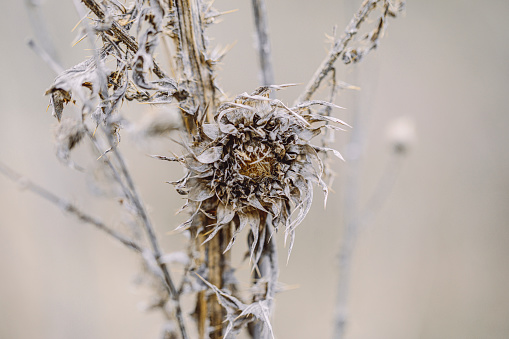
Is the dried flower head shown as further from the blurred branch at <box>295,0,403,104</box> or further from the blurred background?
the blurred background

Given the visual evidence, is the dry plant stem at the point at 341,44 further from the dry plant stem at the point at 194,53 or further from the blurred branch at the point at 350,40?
the dry plant stem at the point at 194,53

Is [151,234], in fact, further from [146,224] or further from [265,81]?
[265,81]

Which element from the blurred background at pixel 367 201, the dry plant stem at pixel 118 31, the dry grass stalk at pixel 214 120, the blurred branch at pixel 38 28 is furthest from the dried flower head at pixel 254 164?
the blurred background at pixel 367 201

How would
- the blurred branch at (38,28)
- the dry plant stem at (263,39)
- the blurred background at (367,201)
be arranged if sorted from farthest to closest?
the blurred background at (367,201)
the blurred branch at (38,28)
the dry plant stem at (263,39)

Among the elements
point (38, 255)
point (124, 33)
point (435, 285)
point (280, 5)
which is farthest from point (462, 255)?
point (38, 255)

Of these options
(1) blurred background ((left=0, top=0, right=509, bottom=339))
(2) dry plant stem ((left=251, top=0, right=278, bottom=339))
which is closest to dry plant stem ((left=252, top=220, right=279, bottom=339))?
(2) dry plant stem ((left=251, top=0, right=278, bottom=339))

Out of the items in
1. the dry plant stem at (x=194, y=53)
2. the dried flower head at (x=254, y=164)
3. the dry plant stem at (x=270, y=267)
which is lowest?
the dry plant stem at (x=270, y=267)

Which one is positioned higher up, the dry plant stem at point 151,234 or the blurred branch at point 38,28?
the blurred branch at point 38,28
